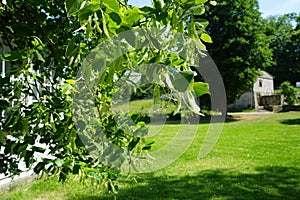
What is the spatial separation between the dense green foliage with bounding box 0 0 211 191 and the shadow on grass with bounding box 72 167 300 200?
2914 mm

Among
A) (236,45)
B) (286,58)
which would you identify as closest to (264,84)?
(286,58)

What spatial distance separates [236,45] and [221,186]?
49.9ft

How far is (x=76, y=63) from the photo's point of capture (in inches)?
39.3

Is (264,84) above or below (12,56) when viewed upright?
above

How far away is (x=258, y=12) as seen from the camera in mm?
20438

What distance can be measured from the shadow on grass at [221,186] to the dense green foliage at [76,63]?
2.91 meters

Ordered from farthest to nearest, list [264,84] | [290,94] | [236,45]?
1. [264,84]
2. [290,94]
3. [236,45]

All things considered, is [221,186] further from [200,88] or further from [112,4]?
[112,4]

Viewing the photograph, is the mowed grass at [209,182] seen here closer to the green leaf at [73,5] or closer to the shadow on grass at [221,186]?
the shadow on grass at [221,186]

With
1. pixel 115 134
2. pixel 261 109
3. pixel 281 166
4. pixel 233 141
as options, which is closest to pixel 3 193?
pixel 115 134

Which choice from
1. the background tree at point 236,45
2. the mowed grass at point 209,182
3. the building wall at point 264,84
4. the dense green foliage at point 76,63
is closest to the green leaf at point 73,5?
→ the dense green foliage at point 76,63

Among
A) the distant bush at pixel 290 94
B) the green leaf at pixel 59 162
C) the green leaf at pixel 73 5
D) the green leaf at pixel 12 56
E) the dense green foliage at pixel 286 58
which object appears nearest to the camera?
the green leaf at pixel 73 5

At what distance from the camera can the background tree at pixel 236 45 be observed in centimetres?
1842

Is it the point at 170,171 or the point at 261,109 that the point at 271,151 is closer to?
the point at 170,171
